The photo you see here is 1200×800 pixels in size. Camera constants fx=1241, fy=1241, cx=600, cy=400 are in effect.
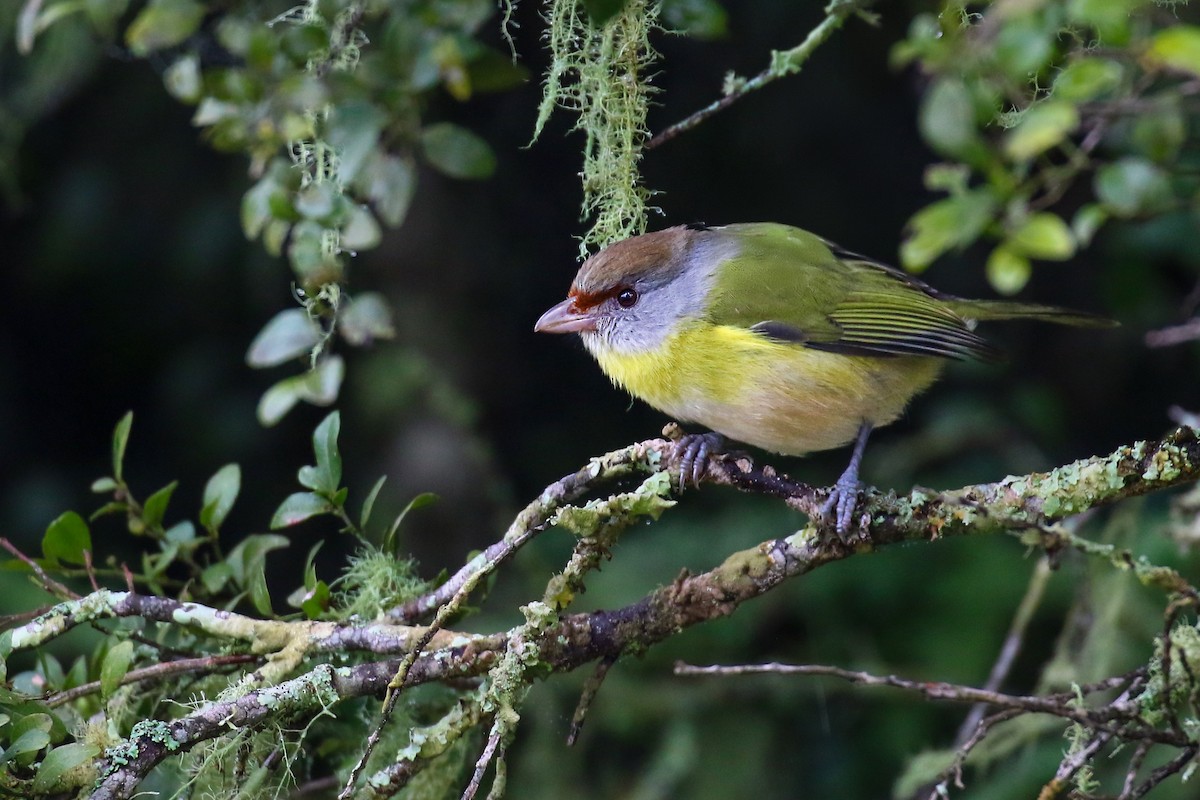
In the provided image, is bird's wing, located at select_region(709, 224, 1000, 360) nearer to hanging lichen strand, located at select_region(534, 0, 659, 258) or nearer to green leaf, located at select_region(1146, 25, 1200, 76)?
hanging lichen strand, located at select_region(534, 0, 659, 258)

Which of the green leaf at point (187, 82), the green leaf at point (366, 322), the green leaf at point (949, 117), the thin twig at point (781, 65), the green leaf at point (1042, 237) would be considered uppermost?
the green leaf at point (187, 82)

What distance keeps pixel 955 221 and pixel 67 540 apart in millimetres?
1956

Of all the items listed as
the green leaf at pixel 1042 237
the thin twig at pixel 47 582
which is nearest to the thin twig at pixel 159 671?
the thin twig at pixel 47 582

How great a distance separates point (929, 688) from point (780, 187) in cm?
386

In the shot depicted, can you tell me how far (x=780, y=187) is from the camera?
18.1ft

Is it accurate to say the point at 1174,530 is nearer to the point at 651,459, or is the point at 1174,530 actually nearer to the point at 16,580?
the point at 651,459

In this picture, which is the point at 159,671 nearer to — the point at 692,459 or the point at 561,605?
the point at 561,605

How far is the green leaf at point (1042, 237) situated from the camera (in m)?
1.54

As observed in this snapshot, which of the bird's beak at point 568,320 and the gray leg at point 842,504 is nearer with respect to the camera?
the gray leg at point 842,504

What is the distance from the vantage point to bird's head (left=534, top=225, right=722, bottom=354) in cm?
313

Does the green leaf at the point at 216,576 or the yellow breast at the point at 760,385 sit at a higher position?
the yellow breast at the point at 760,385

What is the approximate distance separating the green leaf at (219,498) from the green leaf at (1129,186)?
1882 mm

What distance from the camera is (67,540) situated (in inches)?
103

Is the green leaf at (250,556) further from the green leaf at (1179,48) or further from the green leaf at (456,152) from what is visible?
the green leaf at (1179,48)
